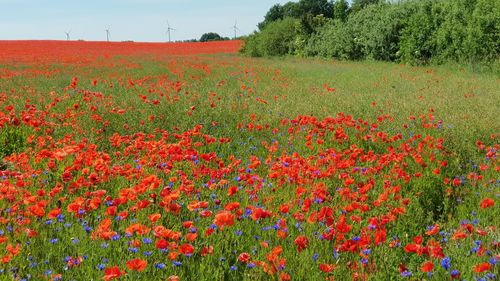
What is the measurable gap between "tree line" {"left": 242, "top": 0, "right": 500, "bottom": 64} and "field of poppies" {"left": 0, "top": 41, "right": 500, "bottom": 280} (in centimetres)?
1064

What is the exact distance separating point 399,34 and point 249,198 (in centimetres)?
2192

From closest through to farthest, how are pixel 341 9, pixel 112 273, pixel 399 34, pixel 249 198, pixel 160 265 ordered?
pixel 112 273 < pixel 160 265 < pixel 249 198 < pixel 399 34 < pixel 341 9

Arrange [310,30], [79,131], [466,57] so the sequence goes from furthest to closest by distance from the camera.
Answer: [310,30] → [466,57] → [79,131]

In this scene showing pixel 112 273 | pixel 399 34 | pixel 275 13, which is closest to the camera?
pixel 112 273

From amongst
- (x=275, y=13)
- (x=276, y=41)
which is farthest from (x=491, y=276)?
(x=275, y=13)

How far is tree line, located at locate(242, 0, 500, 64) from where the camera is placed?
738 inches

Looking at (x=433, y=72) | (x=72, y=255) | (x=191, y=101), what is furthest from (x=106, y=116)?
(x=433, y=72)

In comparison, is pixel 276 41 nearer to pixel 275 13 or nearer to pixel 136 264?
pixel 275 13

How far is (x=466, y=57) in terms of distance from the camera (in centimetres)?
1955

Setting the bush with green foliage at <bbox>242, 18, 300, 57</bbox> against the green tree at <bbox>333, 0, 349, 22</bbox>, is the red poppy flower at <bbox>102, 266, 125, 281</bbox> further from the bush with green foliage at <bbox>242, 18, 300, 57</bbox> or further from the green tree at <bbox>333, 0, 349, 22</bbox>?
the bush with green foliage at <bbox>242, 18, 300, 57</bbox>

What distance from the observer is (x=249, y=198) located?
14.3 ft

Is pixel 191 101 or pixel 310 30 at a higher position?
pixel 310 30

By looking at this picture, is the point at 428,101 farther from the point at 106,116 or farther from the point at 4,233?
the point at 4,233

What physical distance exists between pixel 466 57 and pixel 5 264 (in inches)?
769
